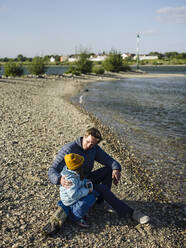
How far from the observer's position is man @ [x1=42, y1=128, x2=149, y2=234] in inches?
204

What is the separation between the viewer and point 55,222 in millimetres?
4914

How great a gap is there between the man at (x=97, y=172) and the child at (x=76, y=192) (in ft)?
0.50

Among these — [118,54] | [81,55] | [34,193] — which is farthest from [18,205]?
[118,54]

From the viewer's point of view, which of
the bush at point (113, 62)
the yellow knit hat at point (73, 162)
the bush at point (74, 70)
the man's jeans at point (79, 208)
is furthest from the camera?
the bush at point (113, 62)

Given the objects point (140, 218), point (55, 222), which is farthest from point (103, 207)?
point (55, 222)

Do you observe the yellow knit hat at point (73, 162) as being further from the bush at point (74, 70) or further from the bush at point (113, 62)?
the bush at point (113, 62)

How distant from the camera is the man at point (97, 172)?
17.0ft

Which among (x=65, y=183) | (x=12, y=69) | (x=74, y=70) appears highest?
(x=12, y=69)

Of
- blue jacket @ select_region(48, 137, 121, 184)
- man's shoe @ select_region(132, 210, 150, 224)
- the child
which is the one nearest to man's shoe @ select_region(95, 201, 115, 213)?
man's shoe @ select_region(132, 210, 150, 224)

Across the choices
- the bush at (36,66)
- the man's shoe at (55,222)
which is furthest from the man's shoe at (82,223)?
the bush at (36,66)

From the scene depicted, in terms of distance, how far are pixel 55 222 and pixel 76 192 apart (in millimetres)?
710

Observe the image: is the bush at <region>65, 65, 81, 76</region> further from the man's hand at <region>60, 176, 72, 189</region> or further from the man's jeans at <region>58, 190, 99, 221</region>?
the man's hand at <region>60, 176, 72, 189</region>

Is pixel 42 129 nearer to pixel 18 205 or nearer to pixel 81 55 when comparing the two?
pixel 18 205

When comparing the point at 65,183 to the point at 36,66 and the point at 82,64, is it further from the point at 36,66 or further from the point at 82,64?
the point at 82,64
